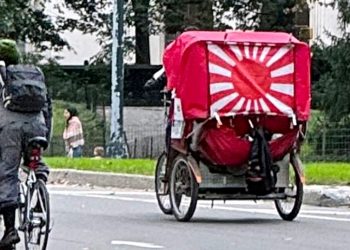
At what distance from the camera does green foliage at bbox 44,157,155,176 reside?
20906 millimetres

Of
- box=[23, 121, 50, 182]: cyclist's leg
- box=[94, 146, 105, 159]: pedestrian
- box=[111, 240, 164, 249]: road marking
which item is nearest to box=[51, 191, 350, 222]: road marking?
box=[111, 240, 164, 249]: road marking

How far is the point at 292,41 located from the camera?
13906mm

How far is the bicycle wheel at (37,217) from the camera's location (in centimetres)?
995

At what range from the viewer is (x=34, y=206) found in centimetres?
1004

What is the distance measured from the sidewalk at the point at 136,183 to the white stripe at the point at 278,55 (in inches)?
128

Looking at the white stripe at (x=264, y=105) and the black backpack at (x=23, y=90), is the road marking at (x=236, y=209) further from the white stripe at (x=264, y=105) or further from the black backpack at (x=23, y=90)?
the black backpack at (x=23, y=90)

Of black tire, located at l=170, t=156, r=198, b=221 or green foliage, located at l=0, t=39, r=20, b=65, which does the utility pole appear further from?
green foliage, located at l=0, t=39, r=20, b=65

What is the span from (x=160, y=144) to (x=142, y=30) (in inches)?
302

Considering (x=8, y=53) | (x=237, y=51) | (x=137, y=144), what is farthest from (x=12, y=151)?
(x=137, y=144)

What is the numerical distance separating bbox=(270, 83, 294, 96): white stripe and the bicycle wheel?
14.5 ft

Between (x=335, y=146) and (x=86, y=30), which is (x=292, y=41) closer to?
(x=335, y=146)

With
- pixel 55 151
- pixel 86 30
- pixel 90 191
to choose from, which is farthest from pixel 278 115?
pixel 86 30

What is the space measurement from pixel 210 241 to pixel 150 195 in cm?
667

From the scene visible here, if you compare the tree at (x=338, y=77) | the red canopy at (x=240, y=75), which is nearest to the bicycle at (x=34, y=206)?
the red canopy at (x=240, y=75)
